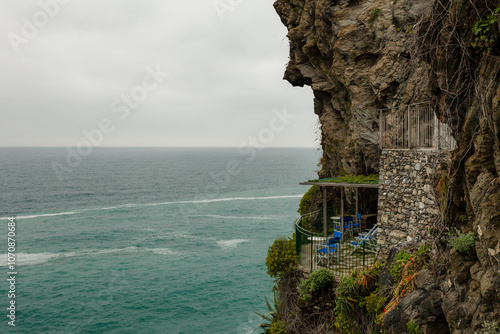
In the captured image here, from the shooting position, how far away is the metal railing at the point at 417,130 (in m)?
11.2

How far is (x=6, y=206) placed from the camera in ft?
228

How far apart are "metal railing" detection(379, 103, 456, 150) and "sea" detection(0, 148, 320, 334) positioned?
53.4 ft

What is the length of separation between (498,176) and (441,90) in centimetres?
253

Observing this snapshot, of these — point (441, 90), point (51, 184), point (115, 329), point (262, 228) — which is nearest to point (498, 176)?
point (441, 90)

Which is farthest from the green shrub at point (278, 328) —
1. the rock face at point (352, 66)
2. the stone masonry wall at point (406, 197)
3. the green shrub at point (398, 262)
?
the rock face at point (352, 66)

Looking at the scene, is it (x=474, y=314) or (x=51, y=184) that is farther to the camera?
(x=51, y=184)

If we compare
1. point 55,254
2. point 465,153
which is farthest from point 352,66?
point 55,254

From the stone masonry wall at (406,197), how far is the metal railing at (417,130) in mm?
476

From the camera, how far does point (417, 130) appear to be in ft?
42.4

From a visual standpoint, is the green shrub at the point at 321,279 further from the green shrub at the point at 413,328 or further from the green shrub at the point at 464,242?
the green shrub at the point at 464,242

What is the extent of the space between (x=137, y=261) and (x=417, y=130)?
3299 cm

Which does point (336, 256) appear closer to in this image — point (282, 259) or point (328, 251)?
point (328, 251)

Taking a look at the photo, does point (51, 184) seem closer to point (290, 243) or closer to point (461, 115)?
point (290, 243)

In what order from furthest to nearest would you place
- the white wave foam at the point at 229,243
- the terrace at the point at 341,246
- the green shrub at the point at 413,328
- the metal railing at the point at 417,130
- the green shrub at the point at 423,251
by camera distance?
the white wave foam at the point at 229,243 → the terrace at the point at 341,246 → the metal railing at the point at 417,130 → the green shrub at the point at 423,251 → the green shrub at the point at 413,328
